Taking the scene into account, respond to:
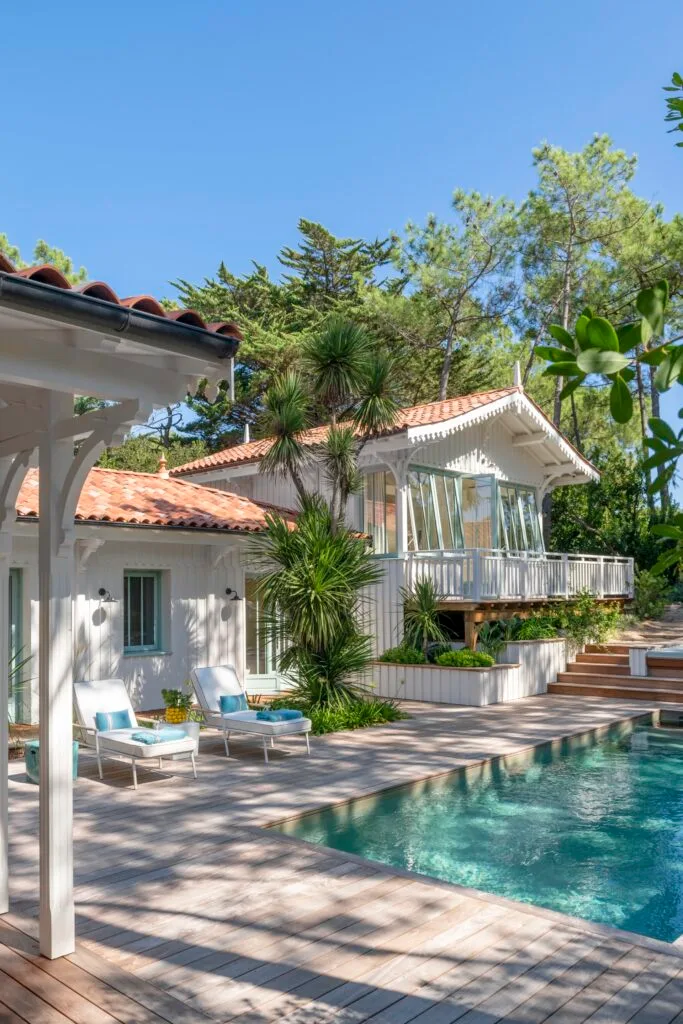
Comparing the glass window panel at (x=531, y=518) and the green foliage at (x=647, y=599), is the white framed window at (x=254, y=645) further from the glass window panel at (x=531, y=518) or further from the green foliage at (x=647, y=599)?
the green foliage at (x=647, y=599)

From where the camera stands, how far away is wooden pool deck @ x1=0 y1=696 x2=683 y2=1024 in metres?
3.92

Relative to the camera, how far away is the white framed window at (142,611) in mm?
12656

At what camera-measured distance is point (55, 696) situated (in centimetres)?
441

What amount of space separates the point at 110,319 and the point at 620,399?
9.09 ft

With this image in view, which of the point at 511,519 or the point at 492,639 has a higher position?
the point at 511,519

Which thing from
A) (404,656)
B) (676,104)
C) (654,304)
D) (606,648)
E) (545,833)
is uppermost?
(676,104)

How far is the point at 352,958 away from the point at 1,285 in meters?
3.71

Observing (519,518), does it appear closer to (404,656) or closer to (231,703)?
(404,656)

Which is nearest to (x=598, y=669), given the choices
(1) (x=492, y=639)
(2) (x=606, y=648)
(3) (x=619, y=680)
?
(3) (x=619, y=680)

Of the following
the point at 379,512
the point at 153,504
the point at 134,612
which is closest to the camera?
the point at 134,612

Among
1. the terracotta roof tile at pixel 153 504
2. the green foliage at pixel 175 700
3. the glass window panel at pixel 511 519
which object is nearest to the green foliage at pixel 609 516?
the glass window panel at pixel 511 519

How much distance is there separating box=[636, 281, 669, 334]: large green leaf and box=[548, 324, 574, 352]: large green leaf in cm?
13

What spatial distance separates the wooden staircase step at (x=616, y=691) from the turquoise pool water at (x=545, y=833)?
489 cm

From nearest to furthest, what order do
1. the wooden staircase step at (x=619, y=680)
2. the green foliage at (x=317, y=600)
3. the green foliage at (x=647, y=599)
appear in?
the green foliage at (x=317, y=600) → the wooden staircase step at (x=619, y=680) → the green foliage at (x=647, y=599)
